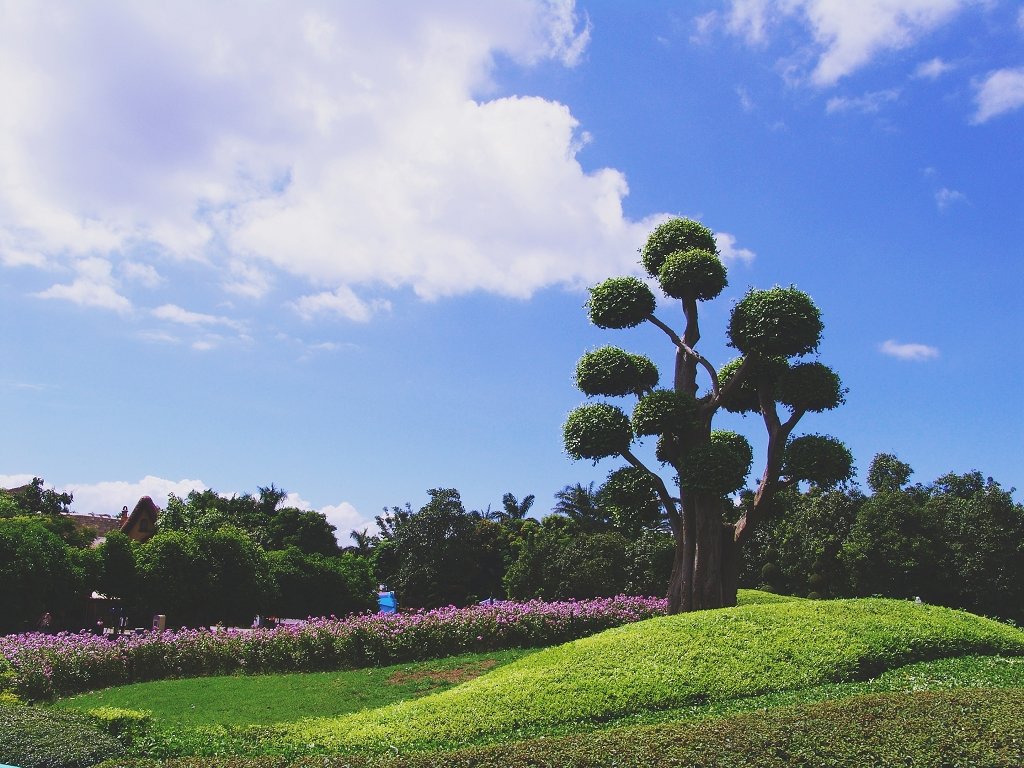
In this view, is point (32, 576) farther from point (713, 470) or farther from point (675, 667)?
point (675, 667)

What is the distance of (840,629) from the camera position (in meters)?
11.2

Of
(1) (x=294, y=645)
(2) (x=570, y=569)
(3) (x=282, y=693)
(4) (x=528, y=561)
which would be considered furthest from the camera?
(4) (x=528, y=561)

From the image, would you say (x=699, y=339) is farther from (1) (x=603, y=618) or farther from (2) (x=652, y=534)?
(2) (x=652, y=534)

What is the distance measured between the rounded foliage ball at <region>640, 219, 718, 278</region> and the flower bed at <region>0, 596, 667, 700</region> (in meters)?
7.58

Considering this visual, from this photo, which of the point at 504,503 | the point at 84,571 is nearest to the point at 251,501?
the point at 504,503

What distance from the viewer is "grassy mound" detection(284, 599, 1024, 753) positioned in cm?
855

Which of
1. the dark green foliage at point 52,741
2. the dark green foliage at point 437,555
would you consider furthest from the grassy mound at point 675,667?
the dark green foliage at point 437,555

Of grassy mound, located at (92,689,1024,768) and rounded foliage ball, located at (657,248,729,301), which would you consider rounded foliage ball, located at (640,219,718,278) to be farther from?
grassy mound, located at (92,689,1024,768)

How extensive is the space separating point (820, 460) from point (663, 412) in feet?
10.4

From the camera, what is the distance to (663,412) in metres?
15.8

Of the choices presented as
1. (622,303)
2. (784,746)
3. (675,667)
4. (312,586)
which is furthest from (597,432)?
(312,586)

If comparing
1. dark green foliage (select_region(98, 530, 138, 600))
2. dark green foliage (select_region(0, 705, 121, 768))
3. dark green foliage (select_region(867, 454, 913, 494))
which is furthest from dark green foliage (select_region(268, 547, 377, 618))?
dark green foliage (select_region(867, 454, 913, 494))

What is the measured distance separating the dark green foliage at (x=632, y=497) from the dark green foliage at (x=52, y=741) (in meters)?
11.9

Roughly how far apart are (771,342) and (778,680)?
752 cm
